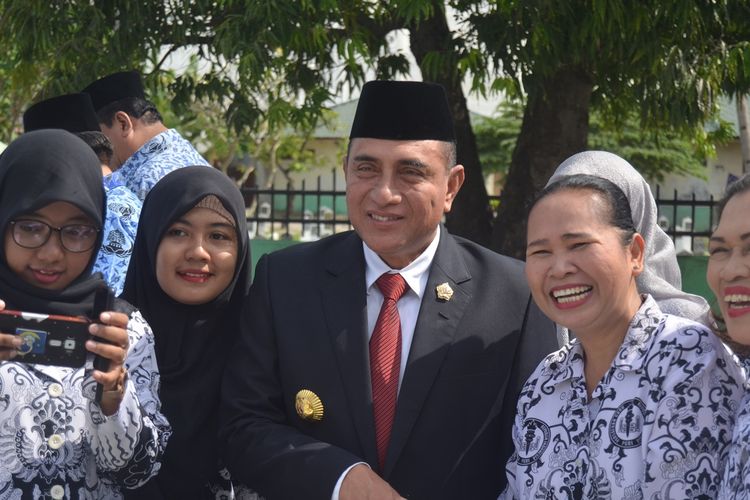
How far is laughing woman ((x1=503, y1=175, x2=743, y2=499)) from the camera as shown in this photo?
2684 mm

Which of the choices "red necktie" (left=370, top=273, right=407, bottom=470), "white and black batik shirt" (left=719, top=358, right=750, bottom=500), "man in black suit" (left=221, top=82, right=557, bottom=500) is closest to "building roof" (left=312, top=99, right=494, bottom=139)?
"man in black suit" (left=221, top=82, right=557, bottom=500)

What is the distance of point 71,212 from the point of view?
311cm

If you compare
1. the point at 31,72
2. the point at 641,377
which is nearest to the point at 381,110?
the point at 641,377

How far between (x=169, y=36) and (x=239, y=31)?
1287mm

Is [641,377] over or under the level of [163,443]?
over

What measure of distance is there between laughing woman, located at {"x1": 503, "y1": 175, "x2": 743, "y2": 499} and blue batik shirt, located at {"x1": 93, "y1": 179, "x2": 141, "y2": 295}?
6.53 ft

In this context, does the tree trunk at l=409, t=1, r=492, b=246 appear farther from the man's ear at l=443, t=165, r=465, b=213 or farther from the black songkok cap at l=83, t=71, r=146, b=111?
the man's ear at l=443, t=165, r=465, b=213

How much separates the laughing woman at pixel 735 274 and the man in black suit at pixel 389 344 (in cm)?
80

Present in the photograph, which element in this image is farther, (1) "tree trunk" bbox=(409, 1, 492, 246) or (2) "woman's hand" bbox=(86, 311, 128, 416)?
(1) "tree trunk" bbox=(409, 1, 492, 246)

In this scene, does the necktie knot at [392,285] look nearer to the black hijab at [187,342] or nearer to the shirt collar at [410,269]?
the shirt collar at [410,269]

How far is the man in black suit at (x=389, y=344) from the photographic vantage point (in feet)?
10.6

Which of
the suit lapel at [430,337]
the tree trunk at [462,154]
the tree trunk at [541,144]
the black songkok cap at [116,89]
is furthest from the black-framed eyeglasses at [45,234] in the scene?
the tree trunk at [541,144]

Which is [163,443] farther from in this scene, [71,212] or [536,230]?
[536,230]

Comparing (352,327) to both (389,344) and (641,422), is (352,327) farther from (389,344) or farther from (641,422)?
(641,422)
